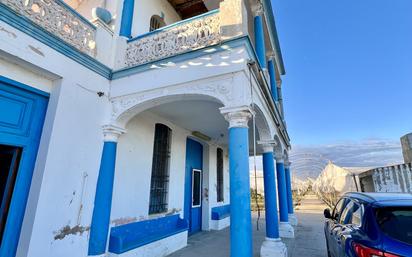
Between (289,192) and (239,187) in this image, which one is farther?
(289,192)

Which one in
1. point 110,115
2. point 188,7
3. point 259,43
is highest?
point 188,7

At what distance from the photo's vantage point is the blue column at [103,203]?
161 inches

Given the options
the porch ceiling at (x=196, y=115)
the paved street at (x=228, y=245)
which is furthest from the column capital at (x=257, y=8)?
the paved street at (x=228, y=245)

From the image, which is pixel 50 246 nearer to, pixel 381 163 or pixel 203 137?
pixel 203 137

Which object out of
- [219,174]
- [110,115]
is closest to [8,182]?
[110,115]

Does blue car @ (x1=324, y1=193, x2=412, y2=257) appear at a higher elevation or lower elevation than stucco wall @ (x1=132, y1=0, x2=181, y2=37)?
lower

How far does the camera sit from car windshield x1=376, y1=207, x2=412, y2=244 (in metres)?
2.15

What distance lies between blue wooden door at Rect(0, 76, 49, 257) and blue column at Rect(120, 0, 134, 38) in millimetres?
2356

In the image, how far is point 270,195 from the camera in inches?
221

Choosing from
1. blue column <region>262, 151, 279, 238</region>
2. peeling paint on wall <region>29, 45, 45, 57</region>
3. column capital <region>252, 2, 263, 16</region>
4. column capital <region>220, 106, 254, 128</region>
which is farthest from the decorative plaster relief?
column capital <region>252, 2, 263, 16</region>

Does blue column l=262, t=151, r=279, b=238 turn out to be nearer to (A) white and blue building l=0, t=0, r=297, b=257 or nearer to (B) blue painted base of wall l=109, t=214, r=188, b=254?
(A) white and blue building l=0, t=0, r=297, b=257

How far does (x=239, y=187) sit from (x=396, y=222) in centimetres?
183

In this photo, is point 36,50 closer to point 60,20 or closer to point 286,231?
point 60,20

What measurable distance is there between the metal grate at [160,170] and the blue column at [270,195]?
278 centimetres
